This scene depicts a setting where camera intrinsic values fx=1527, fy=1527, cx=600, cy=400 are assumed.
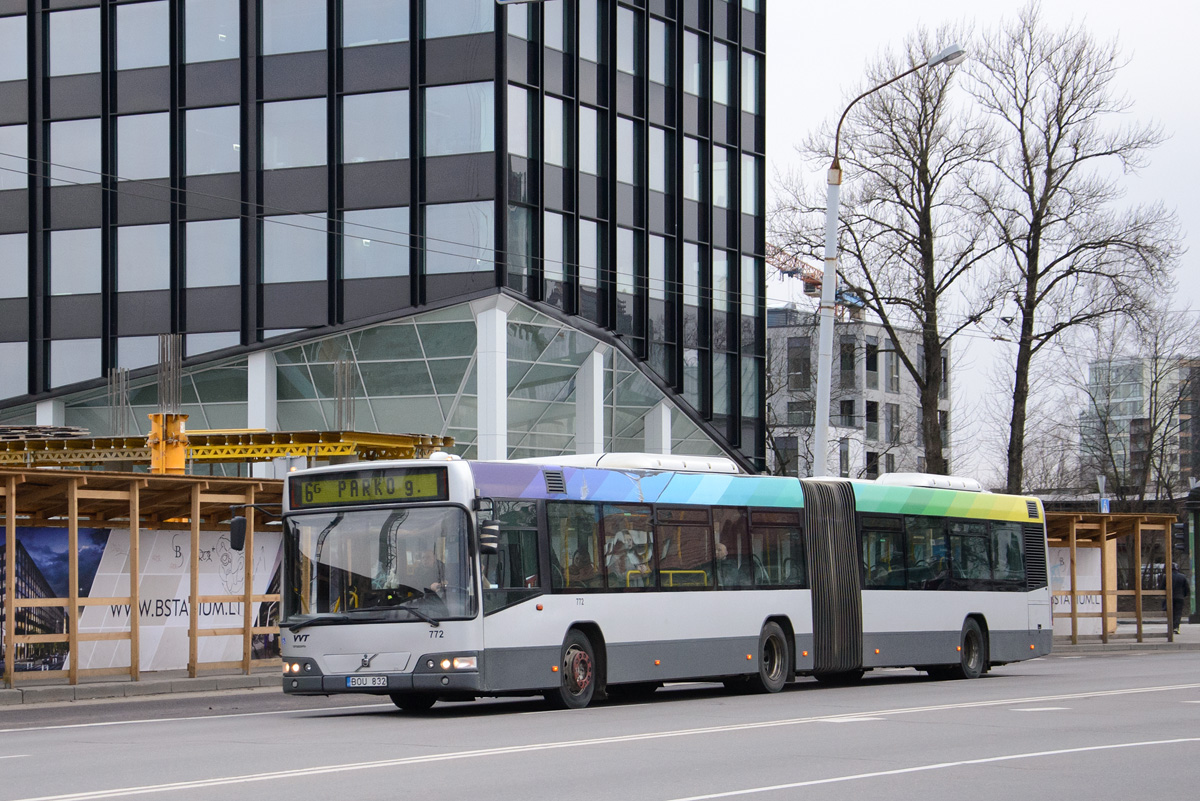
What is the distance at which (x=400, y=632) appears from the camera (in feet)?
50.1

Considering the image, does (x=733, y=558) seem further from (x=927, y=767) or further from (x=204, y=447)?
(x=204, y=447)

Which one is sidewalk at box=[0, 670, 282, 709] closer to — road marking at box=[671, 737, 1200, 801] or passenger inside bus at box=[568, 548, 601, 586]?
passenger inside bus at box=[568, 548, 601, 586]

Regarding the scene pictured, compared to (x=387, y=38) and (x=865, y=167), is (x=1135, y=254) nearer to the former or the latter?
(x=865, y=167)

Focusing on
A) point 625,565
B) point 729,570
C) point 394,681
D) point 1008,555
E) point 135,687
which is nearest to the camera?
point 394,681

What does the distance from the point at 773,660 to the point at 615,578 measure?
3.33 metres

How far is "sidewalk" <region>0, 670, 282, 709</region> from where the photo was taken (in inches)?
749

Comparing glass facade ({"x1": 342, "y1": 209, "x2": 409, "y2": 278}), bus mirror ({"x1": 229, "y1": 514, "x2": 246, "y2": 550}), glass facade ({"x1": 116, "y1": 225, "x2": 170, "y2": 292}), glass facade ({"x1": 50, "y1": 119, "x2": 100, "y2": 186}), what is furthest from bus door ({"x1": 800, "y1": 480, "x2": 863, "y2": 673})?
glass facade ({"x1": 50, "y1": 119, "x2": 100, "y2": 186})

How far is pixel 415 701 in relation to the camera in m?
17.2

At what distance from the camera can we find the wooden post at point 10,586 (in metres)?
18.9

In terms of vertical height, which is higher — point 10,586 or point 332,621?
point 10,586

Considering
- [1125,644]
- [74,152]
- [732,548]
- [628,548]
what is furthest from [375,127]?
[628,548]

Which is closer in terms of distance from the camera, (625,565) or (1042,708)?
(1042,708)

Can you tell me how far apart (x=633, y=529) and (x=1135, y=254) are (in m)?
28.9

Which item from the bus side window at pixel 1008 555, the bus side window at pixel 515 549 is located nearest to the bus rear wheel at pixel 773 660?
the bus side window at pixel 515 549
